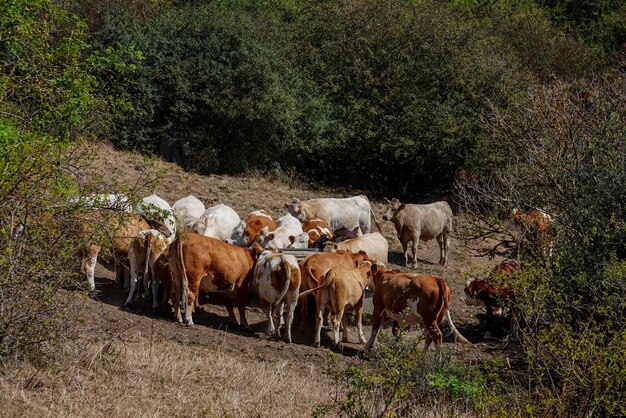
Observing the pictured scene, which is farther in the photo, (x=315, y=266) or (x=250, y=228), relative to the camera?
(x=250, y=228)

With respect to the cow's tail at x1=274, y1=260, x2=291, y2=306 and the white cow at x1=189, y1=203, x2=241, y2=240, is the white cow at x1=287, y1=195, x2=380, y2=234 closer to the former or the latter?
the white cow at x1=189, y1=203, x2=241, y2=240

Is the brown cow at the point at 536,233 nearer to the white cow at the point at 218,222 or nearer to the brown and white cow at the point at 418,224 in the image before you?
the white cow at the point at 218,222

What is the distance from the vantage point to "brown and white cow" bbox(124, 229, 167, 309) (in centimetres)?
1519

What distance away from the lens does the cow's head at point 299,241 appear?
59.5 ft

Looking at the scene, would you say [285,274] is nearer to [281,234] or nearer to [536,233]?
[281,234]

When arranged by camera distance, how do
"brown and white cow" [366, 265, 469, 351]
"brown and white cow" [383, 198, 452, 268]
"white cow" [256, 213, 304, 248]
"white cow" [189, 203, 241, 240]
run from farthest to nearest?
"brown and white cow" [383, 198, 452, 268]
"white cow" [189, 203, 241, 240]
"white cow" [256, 213, 304, 248]
"brown and white cow" [366, 265, 469, 351]

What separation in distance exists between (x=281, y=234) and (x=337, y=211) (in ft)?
15.0

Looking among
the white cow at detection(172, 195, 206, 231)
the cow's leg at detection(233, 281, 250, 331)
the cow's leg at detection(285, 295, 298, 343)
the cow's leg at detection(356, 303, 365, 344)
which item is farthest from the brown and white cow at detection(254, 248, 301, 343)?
the white cow at detection(172, 195, 206, 231)

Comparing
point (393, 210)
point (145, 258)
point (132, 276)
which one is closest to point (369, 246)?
point (393, 210)

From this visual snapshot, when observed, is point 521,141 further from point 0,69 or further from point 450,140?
point 450,140

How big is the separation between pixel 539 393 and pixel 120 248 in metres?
8.21

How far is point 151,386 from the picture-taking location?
9.77 meters

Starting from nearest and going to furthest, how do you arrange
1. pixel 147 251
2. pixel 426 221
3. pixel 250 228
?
pixel 147 251, pixel 250 228, pixel 426 221

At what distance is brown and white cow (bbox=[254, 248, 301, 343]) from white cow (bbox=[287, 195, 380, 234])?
6330 millimetres
